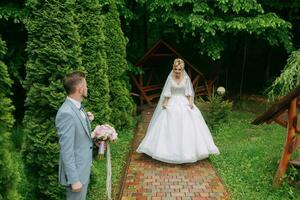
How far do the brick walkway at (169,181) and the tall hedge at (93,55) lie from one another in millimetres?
1494

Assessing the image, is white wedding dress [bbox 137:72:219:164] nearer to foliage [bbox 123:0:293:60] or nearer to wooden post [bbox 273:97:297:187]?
wooden post [bbox 273:97:297:187]

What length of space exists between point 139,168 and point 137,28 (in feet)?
38.9

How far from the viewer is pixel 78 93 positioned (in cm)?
455

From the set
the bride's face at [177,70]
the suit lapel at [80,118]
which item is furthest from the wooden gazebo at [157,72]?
the suit lapel at [80,118]

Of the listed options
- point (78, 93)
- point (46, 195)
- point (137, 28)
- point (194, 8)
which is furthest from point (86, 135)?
point (137, 28)

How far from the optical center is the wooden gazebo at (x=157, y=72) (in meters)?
14.9

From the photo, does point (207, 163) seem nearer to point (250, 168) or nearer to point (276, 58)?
point (250, 168)

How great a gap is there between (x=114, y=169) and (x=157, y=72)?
9.39m

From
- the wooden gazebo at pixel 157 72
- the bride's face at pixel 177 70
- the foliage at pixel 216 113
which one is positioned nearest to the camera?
the bride's face at pixel 177 70

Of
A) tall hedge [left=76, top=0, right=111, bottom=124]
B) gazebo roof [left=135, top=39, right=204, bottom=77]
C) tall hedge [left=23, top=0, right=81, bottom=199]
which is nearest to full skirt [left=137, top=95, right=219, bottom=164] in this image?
tall hedge [left=76, top=0, right=111, bottom=124]

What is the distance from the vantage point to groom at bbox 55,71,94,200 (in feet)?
14.4

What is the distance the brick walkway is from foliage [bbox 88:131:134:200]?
7.0 inches

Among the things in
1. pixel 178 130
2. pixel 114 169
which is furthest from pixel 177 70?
pixel 114 169

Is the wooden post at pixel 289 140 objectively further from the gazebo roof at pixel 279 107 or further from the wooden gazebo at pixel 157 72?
the wooden gazebo at pixel 157 72
